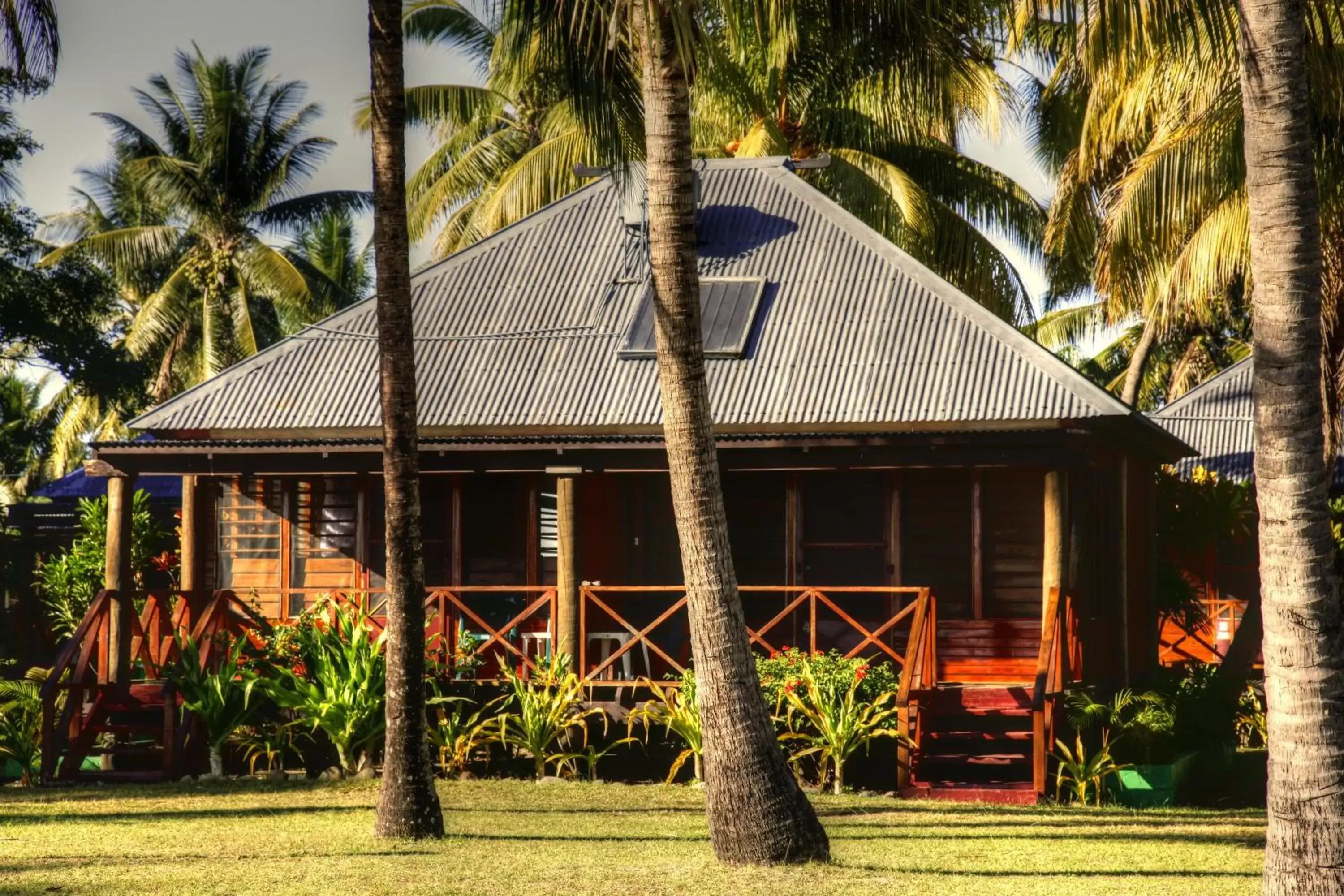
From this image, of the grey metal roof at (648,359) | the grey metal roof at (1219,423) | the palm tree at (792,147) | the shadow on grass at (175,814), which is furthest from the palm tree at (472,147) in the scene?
the shadow on grass at (175,814)

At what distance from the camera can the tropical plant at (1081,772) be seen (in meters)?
14.3

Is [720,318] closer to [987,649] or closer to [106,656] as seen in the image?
[987,649]

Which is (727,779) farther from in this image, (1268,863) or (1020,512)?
(1020,512)

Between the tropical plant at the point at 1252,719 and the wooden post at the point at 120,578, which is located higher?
the wooden post at the point at 120,578

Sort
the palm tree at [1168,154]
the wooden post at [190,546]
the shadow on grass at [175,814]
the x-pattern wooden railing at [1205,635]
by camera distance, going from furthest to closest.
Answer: the x-pattern wooden railing at [1205,635]
the wooden post at [190,546]
the shadow on grass at [175,814]
the palm tree at [1168,154]

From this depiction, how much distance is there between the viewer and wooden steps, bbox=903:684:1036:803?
47.6 feet

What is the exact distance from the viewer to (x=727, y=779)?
10.5 meters

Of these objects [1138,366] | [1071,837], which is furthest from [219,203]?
[1071,837]

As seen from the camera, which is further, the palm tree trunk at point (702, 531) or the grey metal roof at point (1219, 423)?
the grey metal roof at point (1219, 423)

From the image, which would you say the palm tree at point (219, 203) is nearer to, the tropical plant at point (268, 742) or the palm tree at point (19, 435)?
the palm tree at point (19, 435)

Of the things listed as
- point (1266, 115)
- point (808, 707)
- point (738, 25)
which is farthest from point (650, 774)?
point (1266, 115)

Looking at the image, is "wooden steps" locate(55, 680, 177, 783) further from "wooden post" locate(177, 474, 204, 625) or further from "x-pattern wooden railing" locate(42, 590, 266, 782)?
"wooden post" locate(177, 474, 204, 625)

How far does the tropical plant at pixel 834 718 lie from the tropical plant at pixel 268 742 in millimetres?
4368

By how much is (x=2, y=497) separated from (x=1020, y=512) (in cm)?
4463
